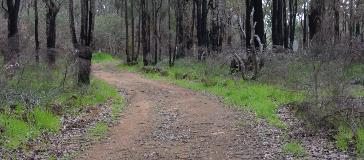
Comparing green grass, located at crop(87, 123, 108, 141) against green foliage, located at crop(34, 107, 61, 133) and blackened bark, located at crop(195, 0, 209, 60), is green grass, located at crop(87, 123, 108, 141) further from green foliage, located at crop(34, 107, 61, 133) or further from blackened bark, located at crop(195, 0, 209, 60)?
blackened bark, located at crop(195, 0, 209, 60)

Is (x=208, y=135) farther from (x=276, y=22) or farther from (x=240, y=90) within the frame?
(x=276, y=22)

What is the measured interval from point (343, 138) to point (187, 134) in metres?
3.44

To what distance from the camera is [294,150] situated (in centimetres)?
942

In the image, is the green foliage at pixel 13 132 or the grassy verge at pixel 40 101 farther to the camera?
the grassy verge at pixel 40 101

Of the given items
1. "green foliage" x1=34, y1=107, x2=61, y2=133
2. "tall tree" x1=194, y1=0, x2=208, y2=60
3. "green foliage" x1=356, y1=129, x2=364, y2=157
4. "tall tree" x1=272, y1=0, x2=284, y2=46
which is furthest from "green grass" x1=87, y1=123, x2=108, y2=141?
"tall tree" x1=194, y1=0, x2=208, y2=60

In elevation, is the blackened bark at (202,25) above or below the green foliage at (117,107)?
above

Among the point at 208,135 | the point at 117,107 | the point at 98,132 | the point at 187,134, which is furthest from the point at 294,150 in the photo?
the point at 117,107

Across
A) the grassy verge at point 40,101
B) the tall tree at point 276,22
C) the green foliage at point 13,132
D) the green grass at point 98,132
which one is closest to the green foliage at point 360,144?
the green grass at point 98,132

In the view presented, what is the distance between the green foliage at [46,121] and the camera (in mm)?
11156

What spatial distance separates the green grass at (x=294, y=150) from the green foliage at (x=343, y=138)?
71 centimetres

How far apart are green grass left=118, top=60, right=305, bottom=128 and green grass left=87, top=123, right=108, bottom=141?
408 cm

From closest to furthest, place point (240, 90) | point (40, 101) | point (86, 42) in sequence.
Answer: point (40, 101) → point (240, 90) → point (86, 42)

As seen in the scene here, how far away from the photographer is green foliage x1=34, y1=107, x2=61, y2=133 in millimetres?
11156

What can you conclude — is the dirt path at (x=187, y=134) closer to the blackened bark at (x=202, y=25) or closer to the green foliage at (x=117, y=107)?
the green foliage at (x=117, y=107)
